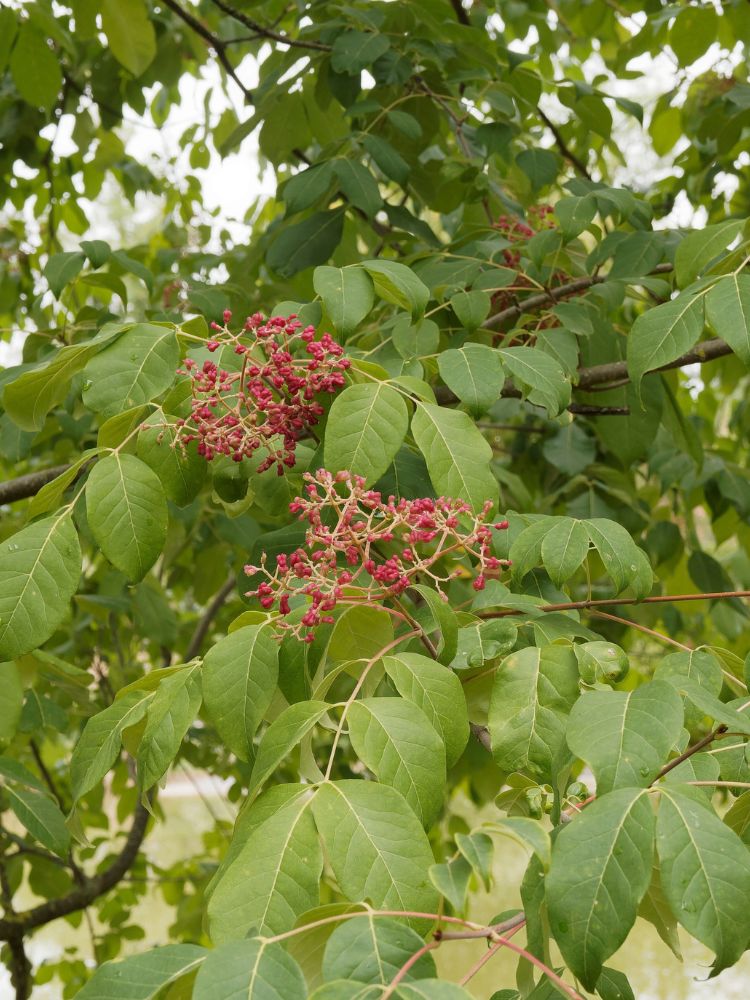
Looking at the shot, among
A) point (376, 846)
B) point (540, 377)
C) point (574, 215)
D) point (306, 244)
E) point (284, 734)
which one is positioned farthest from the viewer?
point (306, 244)

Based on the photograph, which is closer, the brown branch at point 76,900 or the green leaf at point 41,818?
the green leaf at point 41,818

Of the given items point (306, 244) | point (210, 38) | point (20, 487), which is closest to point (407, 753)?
point (20, 487)

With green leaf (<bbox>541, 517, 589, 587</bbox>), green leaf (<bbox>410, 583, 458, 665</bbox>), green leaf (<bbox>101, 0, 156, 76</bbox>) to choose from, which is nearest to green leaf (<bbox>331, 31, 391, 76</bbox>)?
green leaf (<bbox>101, 0, 156, 76</bbox>)

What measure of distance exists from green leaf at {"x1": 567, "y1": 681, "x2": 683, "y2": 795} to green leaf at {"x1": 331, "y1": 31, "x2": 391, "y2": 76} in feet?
4.59

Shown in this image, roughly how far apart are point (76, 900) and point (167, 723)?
183 centimetres

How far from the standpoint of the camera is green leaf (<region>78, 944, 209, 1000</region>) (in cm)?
65

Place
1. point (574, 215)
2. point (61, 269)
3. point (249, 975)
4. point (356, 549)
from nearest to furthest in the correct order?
1. point (249, 975)
2. point (356, 549)
3. point (574, 215)
4. point (61, 269)

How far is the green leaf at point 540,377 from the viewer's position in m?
1.18

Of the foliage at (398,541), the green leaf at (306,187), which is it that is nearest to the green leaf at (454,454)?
the foliage at (398,541)

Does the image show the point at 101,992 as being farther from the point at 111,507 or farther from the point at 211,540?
the point at 211,540

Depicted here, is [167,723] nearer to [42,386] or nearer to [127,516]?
[127,516]

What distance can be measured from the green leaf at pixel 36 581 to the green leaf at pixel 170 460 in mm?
117

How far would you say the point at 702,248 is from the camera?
1.35 meters

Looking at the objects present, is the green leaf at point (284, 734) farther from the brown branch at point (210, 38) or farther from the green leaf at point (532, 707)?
the brown branch at point (210, 38)
